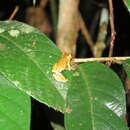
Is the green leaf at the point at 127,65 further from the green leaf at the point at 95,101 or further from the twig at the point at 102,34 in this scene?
the twig at the point at 102,34

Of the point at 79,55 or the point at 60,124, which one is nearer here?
the point at 60,124

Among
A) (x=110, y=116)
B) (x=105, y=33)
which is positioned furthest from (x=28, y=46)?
(x=105, y=33)

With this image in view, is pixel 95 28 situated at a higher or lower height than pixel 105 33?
lower

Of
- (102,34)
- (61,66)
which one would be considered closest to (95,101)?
(61,66)

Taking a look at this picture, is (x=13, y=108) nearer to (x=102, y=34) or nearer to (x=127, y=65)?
(x=127, y=65)

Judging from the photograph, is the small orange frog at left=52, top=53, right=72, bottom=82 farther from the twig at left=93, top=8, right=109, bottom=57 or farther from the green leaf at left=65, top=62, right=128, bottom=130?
the twig at left=93, top=8, right=109, bottom=57

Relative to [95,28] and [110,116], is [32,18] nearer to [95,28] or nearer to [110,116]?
[95,28]
